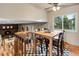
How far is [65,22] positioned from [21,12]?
0.42 metres

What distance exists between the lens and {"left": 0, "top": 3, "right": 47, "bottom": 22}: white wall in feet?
4.00

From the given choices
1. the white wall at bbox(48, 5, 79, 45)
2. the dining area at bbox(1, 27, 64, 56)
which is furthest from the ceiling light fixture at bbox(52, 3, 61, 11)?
the dining area at bbox(1, 27, 64, 56)

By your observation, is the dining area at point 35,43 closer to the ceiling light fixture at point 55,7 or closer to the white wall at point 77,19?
the white wall at point 77,19

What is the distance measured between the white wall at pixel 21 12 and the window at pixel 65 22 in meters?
0.12

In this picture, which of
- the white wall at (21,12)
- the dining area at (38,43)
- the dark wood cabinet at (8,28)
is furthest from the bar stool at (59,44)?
the dark wood cabinet at (8,28)

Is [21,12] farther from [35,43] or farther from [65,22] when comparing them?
[65,22]

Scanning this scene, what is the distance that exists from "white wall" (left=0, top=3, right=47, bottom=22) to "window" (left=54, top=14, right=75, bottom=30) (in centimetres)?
12

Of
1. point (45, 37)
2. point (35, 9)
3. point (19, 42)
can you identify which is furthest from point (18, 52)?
point (35, 9)

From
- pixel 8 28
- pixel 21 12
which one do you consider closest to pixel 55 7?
pixel 21 12

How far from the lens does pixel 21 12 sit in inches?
48.8

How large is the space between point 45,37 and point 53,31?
0.31ft

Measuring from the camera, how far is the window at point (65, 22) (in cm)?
123

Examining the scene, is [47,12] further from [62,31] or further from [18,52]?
[18,52]

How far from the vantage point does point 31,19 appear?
1.24m
